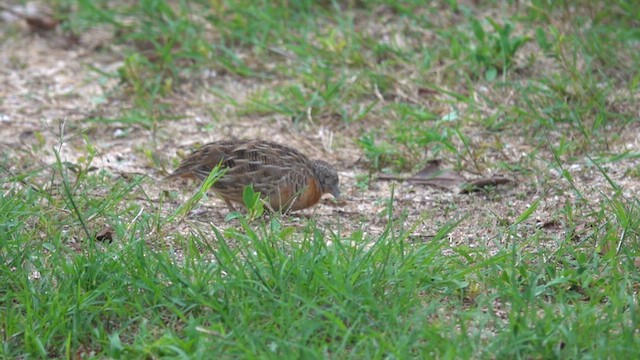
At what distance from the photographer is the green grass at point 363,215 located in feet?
15.0

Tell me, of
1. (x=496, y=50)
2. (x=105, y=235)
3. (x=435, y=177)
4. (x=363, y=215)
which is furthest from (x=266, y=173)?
(x=496, y=50)

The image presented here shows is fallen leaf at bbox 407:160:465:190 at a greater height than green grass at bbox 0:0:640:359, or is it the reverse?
green grass at bbox 0:0:640:359

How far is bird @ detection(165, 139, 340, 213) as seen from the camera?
6.14 metres

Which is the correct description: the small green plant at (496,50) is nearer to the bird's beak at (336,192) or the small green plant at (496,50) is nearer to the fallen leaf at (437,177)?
the fallen leaf at (437,177)

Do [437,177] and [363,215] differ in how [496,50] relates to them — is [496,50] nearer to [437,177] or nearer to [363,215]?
[437,177]

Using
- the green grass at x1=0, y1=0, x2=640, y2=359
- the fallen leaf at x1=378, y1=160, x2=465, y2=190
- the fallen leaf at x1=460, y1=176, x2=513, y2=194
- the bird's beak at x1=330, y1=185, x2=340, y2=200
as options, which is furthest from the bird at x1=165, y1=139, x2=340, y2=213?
the fallen leaf at x1=460, y1=176, x2=513, y2=194

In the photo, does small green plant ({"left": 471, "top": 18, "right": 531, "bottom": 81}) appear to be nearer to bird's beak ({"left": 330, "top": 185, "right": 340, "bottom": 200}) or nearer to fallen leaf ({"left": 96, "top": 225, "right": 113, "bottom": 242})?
bird's beak ({"left": 330, "top": 185, "right": 340, "bottom": 200})

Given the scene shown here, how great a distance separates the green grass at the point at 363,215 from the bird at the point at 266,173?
0.19 metres

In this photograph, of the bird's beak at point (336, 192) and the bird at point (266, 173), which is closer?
the bird at point (266, 173)

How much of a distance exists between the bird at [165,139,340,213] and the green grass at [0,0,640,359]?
0.19 meters

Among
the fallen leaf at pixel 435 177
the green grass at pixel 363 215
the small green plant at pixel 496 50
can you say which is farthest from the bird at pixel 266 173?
the small green plant at pixel 496 50

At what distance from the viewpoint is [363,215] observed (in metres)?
6.35

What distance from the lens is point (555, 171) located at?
22.3 feet

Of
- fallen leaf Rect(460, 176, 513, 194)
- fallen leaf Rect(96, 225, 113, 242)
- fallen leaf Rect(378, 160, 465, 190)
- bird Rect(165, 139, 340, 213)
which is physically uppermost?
bird Rect(165, 139, 340, 213)
